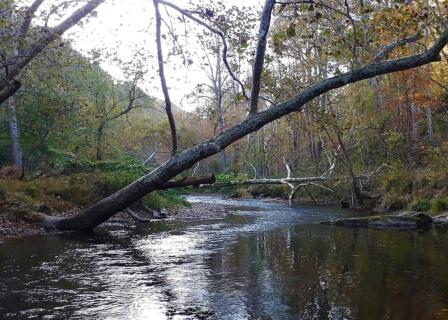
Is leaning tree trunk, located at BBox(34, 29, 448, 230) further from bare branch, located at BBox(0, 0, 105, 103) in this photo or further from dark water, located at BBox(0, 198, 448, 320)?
bare branch, located at BBox(0, 0, 105, 103)

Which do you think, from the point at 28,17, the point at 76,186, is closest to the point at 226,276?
the point at 28,17

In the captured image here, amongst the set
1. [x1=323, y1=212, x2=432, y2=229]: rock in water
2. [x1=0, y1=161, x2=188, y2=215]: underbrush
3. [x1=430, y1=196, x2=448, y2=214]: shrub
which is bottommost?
[x1=323, y1=212, x2=432, y2=229]: rock in water

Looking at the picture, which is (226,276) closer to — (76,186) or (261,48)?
(261,48)

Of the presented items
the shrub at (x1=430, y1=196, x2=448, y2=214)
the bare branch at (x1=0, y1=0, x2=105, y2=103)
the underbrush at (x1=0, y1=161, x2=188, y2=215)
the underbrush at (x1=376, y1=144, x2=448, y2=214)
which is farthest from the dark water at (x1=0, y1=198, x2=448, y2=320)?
the underbrush at (x1=376, y1=144, x2=448, y2=214)

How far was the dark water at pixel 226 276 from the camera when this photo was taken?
615 centimetres

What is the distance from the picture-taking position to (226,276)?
8.20 m

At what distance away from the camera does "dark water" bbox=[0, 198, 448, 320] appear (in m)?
6.15

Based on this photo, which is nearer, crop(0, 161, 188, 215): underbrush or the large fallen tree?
the large fallen tree

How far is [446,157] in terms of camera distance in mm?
20984

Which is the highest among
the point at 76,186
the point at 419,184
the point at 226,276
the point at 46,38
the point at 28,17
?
the point at 28,17

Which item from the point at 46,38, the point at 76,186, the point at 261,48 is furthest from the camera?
the point at 76,186

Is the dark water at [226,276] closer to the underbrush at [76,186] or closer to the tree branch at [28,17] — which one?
the underbrush at [76,186]

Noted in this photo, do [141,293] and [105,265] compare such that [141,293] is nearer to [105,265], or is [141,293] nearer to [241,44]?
[105,265]

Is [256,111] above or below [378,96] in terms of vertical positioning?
below
